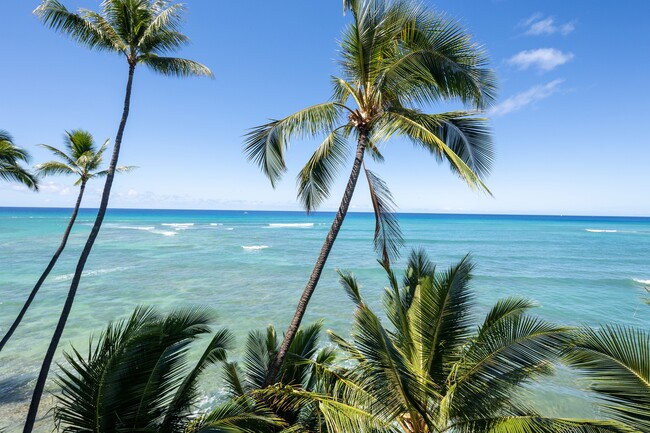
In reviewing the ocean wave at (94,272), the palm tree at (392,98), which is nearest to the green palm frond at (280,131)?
the palm tree at (392,98)

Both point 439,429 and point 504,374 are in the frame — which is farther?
point 504,374

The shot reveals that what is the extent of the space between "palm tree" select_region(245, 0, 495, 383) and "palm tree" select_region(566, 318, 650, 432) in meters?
2.63

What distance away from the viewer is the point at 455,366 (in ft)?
14.6

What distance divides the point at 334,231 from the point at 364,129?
1844mm

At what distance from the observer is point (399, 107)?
17.5 feet

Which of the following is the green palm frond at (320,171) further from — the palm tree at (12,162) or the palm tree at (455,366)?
the palm tree at (12,162)

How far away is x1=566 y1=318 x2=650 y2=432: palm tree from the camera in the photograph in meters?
3.21

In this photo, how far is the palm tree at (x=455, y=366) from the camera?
3.75 metres

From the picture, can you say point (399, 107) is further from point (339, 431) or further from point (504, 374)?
point (339, 431)

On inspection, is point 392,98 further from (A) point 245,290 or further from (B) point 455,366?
(A) point 245,290

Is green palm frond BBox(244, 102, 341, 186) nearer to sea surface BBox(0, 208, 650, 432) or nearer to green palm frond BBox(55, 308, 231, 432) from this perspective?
green palm frond BBox(55, 308, 231, 432)

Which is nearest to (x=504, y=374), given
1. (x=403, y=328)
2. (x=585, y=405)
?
(x=403, y=328)

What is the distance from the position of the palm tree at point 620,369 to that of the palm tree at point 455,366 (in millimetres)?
230

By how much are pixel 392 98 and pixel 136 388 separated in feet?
18.4
